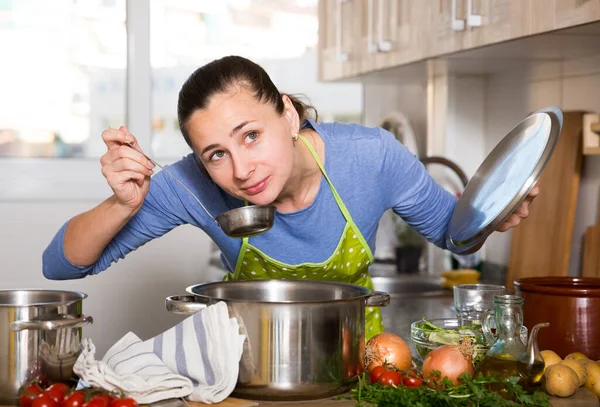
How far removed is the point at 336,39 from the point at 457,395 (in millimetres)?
2309

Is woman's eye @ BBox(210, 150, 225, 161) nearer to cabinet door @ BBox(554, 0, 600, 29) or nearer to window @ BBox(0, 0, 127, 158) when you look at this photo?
cabinet door @ BBox(554, 0, 600, 29)

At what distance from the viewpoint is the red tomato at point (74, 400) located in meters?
1.05

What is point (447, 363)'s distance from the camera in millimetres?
1226

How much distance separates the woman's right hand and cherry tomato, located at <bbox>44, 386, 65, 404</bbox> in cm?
43

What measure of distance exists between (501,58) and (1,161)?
6.85 feet

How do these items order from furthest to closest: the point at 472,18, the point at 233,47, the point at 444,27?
the point at 233,47
the point at 444,27
the point at 472,18

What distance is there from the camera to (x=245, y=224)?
1.45 m

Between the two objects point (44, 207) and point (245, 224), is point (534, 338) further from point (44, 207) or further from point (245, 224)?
point (44, 207)

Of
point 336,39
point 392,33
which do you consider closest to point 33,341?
point 392,33

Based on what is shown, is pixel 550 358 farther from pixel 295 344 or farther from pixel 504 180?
pixel 295 344

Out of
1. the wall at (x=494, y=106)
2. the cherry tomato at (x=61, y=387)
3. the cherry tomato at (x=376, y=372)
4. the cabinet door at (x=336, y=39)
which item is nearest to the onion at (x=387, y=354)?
the cherry tomato at (x=376, y=372)

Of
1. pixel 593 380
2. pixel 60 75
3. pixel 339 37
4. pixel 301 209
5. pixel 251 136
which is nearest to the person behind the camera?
pixel 593 380

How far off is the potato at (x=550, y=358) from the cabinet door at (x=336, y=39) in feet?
6.30

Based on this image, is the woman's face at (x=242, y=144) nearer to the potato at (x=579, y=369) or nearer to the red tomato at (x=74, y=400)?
the red tomato at (x=74, y=400)
